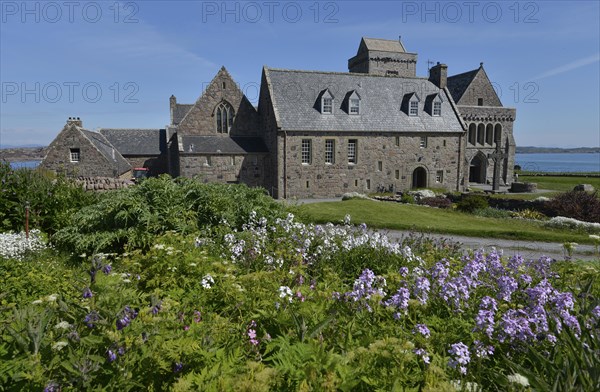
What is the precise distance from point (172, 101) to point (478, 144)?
39529mm

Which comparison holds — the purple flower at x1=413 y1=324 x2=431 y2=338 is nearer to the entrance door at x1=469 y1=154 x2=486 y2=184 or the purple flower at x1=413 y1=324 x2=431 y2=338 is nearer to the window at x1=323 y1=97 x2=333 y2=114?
the window at x1=323 y1=97 x2=333 y2=114

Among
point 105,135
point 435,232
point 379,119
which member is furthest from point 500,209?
point 105,135

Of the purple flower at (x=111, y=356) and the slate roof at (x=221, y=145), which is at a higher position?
the slate roof at (x=221, y=145)

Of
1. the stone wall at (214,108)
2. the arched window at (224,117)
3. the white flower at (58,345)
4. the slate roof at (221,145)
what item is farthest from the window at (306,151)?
the white flower at (58,345)

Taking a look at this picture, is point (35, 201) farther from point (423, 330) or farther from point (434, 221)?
point (434, 221)

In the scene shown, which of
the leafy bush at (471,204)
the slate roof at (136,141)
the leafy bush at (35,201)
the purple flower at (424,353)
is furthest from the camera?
the slate roof at (136,141)

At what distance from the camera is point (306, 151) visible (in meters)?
34.0

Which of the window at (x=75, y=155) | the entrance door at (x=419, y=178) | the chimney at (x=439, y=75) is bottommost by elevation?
the entrance door at (x=419, y=178)

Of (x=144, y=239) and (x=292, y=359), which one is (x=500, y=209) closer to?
(x=144, y=239)

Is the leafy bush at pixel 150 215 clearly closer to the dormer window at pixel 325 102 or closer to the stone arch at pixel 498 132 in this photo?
the dormer window at pixel 325 102

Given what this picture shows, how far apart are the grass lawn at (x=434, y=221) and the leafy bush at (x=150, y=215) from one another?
2.71 m

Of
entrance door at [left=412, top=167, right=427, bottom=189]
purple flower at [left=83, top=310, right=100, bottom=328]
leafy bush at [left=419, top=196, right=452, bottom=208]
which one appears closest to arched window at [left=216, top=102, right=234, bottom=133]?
entrance door at [left=412, top=167, right=427, bottom=189]

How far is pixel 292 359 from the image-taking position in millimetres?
3016

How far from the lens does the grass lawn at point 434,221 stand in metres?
15.4
